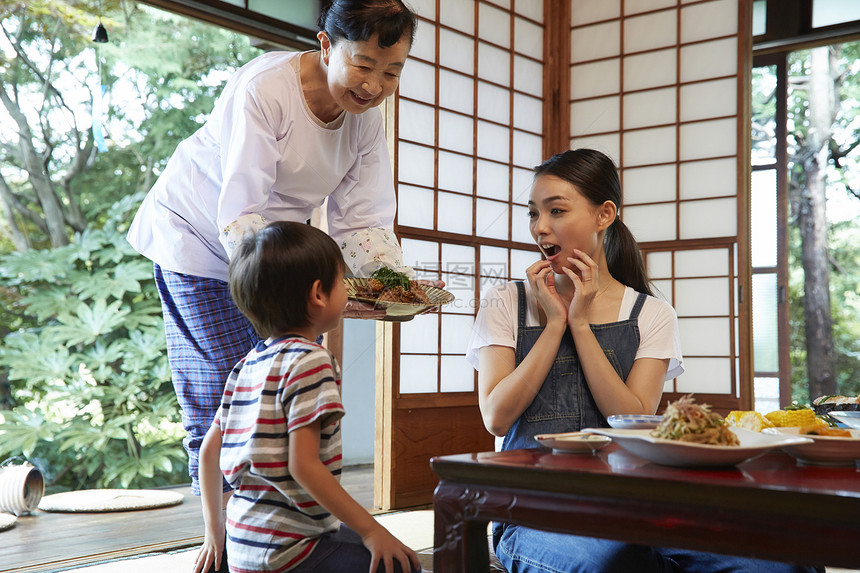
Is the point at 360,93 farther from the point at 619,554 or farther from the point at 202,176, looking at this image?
the point at 619,554

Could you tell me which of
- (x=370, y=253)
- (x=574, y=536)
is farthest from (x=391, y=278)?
(x=574, y=536)

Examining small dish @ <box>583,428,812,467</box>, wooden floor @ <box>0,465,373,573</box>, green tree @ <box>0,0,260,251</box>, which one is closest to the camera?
small dish @ <box>583,428,812,467</box>

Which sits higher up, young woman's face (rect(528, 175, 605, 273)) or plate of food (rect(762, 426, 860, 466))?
young woman's face (rect(528, 175, 605, 273))

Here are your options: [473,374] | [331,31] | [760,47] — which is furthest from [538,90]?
[331,31]

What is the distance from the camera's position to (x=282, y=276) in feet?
3.88

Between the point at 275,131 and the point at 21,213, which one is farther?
the point at 21,213

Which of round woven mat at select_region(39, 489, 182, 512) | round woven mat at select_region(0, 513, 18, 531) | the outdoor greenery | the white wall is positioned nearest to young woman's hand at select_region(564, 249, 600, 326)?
round woven mat at select_region(0, 513, 18, 531)

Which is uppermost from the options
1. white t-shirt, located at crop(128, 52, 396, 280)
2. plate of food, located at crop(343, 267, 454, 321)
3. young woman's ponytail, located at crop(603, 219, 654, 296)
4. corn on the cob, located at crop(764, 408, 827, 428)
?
white t-shirt, located at crop(128, 52, 396, 280)

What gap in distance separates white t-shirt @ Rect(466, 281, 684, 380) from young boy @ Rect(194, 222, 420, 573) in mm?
535

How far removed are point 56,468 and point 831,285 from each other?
6383mm

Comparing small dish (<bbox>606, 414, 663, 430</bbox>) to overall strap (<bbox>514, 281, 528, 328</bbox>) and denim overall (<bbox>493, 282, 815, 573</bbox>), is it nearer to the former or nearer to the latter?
denim overall (<bbox>493, 282, 815, 573</bbox>)

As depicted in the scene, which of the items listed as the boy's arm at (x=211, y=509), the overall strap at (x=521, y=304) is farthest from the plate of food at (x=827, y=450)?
the boy's arm at (x=211, y=509)

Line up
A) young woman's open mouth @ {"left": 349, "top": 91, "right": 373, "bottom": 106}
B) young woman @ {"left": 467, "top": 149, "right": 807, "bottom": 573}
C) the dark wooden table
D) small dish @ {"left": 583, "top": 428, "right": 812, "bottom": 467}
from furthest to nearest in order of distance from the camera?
1. young woman's open mouth @ {"left": 349, "top": 91, "right": 373, "bottom": 106}
2. young woman @ {"left": 467, "top": 149, "right": 807, "bottom": 573}
3. small dish @ {"left": 583, "top": 428, "right": 812, "bottom": 467}
4. the dark wooden table

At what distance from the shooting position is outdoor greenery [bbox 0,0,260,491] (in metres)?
5.22
